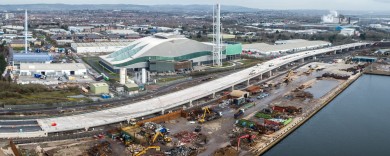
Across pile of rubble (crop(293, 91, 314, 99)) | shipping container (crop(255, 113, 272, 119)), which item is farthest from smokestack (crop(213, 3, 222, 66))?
shipping container (crop(255, 113, 272, 119))

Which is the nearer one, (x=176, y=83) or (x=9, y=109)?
(x=9, y=109)

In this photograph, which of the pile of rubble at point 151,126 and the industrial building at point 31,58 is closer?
the pile of rubble at point 151,126

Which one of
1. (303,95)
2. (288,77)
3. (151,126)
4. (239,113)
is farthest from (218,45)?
(151,126)

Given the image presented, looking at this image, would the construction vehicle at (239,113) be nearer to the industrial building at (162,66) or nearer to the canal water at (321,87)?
the canal water at (321,87)

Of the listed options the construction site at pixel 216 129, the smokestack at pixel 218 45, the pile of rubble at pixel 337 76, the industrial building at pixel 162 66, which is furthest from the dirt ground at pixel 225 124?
the industrial building at pixel 162 66

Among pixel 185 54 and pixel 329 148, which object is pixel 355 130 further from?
pixel 185 54

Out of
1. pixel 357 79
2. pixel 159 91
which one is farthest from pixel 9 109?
pixel 357 79
